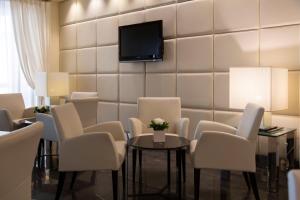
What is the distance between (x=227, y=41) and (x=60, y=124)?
2.45 metres

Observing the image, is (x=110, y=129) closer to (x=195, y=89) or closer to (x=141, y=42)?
(x=195, y=89)

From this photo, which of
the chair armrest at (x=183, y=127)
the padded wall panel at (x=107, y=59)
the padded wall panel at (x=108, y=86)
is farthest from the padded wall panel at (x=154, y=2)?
the chair armrest at (x=183, y=127)

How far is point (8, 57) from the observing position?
6.20 meters

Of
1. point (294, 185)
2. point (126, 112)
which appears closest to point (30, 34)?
point (126, 112)

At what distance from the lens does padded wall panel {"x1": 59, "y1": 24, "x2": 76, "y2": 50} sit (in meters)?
6.59

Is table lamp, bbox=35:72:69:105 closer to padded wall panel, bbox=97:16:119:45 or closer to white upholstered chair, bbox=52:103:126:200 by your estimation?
padded wall panel, bbox=97:16:119:45

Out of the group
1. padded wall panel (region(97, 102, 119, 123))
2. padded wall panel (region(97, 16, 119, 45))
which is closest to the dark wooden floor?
padded wall panel (region(97, 102, 119, 123))

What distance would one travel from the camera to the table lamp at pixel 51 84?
567 cm

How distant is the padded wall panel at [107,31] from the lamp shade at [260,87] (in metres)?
2.84

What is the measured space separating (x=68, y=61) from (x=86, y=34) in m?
0.86

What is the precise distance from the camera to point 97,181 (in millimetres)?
3568

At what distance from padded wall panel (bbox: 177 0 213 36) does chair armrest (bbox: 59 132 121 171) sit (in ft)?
7.59

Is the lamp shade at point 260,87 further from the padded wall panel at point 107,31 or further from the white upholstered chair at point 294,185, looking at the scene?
the padded wall panel at point 107,31

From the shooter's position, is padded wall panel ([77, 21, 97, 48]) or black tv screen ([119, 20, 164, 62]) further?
padded wall panel ([77, 21, 97, 48])
